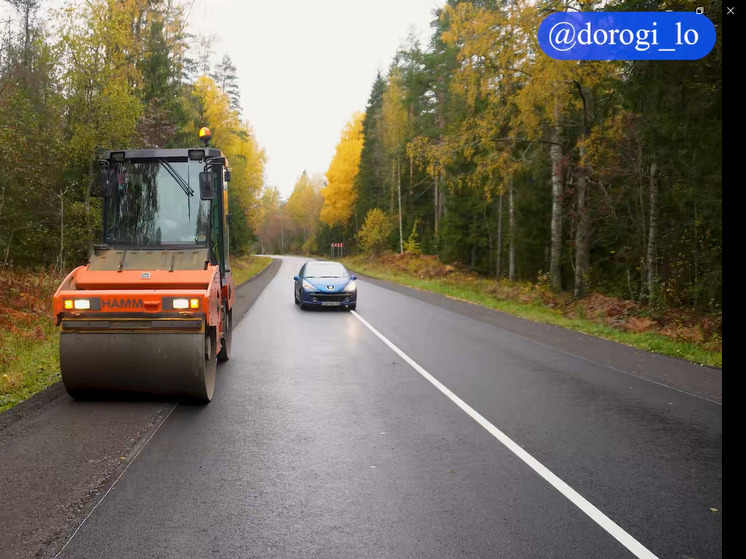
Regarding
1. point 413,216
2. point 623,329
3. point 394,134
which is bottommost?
point 623,329

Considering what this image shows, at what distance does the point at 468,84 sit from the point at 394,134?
32413mm

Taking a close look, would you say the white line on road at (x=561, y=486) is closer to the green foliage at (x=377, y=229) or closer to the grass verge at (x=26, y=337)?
the grass verge at (x=26, y=337)

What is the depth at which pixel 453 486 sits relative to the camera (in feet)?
14.4

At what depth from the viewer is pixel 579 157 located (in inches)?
842

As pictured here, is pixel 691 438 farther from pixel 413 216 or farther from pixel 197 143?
pixel 413 216

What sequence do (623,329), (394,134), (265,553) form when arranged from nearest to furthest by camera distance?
(265,553) → (623,329) → (394,134)

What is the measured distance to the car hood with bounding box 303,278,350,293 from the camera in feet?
58.7

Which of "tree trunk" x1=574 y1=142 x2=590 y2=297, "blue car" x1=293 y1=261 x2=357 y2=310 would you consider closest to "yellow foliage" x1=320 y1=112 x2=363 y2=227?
"tree trunk" x1=574 y1=142 x2=590 y2=297

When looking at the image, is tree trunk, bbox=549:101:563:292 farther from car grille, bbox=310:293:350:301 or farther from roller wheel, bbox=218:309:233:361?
roller wheel, bbox=218:309:233:361

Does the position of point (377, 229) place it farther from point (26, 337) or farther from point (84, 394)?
point (84, 394)

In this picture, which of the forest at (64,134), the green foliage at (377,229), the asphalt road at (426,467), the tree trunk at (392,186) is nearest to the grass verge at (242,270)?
the green foliage at (377,229)

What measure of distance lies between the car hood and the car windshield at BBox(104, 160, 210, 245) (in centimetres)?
1027

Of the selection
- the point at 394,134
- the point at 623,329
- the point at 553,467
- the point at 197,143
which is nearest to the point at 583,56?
the point at 623,329

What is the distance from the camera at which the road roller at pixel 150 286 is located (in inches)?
246
